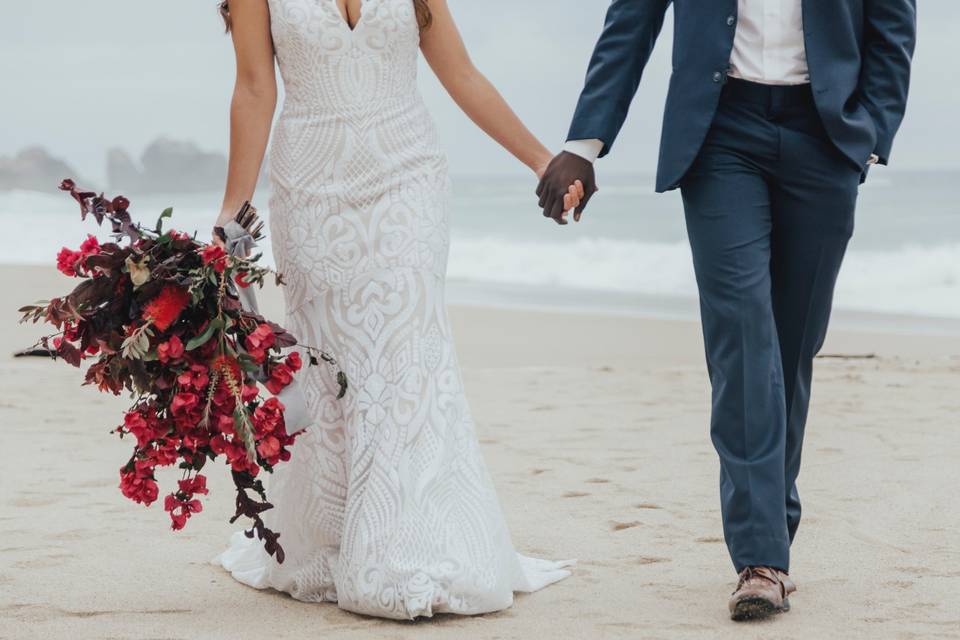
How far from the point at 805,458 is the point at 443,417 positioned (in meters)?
2.76

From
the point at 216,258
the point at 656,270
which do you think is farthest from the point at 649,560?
the point at 656,270

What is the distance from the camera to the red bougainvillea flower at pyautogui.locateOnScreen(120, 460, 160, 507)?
3.39 meters

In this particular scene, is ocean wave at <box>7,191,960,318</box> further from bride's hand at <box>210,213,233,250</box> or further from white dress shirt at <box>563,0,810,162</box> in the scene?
bride's hand at <box>210,213,233,250</box>

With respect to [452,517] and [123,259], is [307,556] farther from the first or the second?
[123,259]

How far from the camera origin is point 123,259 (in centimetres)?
333

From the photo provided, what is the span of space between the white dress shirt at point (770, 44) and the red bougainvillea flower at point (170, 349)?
1.62 meters

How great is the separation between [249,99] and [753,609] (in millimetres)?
1934

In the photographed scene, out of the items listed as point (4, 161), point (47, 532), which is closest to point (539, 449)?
point (47, 532)

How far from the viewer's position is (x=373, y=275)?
370cm

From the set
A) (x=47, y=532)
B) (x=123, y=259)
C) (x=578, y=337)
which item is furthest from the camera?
(x=578, y=337)

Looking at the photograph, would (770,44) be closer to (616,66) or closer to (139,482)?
(616,66)

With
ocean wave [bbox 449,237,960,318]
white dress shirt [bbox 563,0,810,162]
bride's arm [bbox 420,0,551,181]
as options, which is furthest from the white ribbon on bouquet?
ocean wave [bbox 449,237,960,318]

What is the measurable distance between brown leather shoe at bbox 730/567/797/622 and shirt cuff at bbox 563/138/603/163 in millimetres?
1242

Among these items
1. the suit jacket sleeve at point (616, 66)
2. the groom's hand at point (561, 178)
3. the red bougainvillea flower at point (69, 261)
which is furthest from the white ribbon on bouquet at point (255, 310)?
the suit jacket sleeve at point (616, 66)
